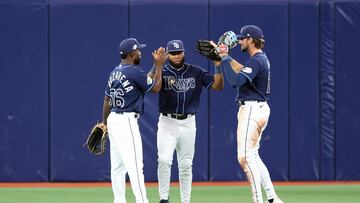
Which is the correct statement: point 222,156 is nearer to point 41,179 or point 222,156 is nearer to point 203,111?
point 203,111

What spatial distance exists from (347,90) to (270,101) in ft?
3.94

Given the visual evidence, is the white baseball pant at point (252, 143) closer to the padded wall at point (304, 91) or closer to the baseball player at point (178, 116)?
the baseball player at point (178, 116)

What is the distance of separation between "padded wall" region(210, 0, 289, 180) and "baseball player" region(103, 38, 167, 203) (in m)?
4.33

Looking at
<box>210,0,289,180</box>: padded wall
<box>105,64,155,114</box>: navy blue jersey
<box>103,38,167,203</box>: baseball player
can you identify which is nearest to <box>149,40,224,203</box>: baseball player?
<box>103,38,167,203</box>: baseball player

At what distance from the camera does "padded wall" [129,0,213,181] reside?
47.4 feet

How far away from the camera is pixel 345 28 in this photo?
14727 mm

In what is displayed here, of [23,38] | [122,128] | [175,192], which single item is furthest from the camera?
[23,38]

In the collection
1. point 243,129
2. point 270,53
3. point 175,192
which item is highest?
point 270,53

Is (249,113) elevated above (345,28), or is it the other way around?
(345,28)

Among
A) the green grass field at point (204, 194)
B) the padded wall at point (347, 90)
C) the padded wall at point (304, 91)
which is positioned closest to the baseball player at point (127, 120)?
the green grass field at point (204, 194)

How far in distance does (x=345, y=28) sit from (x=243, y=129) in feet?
15.3

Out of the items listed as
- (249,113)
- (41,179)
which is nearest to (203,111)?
(41,179)

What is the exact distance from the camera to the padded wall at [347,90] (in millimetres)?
14719

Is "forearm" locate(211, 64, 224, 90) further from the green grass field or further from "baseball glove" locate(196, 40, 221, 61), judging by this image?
the green grass field
